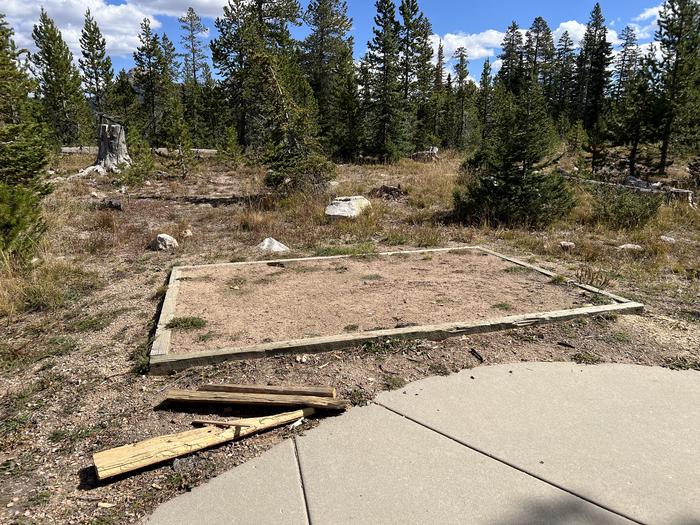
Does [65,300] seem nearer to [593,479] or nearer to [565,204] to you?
[593,479]

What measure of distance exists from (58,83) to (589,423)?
32816 mm

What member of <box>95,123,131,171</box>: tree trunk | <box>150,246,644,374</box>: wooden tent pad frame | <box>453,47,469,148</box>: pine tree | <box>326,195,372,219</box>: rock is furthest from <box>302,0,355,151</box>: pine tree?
<box>150,246,644,374</box>: wooden tent pad frame

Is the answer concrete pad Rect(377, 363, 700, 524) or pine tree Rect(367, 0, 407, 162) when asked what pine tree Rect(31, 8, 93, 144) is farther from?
concrete pad Rect(377, 363, 700, 524)

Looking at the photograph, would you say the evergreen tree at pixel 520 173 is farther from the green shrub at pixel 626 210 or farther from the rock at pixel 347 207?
the rock at pixel 347 207

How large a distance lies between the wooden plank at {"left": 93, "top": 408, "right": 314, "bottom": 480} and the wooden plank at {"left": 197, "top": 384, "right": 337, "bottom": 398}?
17cm

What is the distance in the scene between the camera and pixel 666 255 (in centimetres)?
801

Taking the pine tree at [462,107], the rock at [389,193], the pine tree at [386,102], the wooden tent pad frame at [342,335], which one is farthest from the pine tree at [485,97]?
the wooden tent pad frame at [342,335]

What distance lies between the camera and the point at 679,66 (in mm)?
19844

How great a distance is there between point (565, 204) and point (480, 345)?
7.23 m

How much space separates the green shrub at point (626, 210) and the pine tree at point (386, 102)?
13040mm

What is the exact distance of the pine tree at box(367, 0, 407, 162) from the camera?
22578 millimetres

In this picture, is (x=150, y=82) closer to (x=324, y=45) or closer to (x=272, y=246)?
(x=324, y=45)

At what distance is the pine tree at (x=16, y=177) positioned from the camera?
21.3ft

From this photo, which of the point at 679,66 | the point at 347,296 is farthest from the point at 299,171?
the point at 679,66
